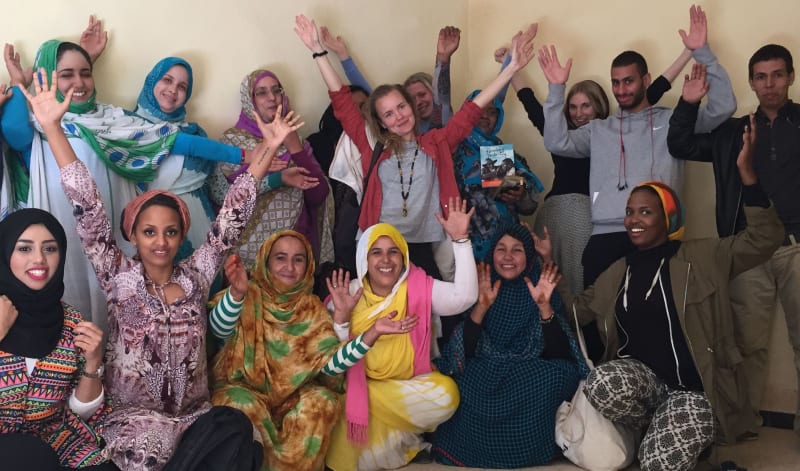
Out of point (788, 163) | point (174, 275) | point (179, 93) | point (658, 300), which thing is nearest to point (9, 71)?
point (179, 93)

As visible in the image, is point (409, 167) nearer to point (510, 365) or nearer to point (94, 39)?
point (510, 365)

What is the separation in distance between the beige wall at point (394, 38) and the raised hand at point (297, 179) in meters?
0.46

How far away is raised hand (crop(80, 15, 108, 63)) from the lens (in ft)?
10.5

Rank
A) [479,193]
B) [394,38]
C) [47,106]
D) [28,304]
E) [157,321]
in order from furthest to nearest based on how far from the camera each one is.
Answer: [394,38], [479,193], [157,321], [47,106], [28,304]

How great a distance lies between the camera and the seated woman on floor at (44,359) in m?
2.30

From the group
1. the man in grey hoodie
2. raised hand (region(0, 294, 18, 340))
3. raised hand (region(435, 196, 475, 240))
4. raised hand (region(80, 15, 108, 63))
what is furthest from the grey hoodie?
raised hand (region(0, 294, 18, 340))

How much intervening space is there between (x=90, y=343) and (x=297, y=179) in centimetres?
139

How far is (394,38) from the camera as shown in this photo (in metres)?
4.62

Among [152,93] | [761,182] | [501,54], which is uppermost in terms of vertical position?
[501,54]

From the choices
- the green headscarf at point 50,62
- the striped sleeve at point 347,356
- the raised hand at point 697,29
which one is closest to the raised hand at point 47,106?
the green headscarf at point 50,62

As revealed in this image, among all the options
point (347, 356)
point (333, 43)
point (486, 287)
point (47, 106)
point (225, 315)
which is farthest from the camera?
point (333, 43)

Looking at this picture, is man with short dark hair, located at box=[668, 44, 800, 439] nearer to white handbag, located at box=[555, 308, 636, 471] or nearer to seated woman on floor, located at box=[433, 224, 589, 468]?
white handbag, located at box=[555, 308, 636, 471]

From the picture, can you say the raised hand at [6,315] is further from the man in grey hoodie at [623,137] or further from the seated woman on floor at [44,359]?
the man in grey hoodie at [623,137]

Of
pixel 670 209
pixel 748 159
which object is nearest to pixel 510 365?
pixel 670 209
